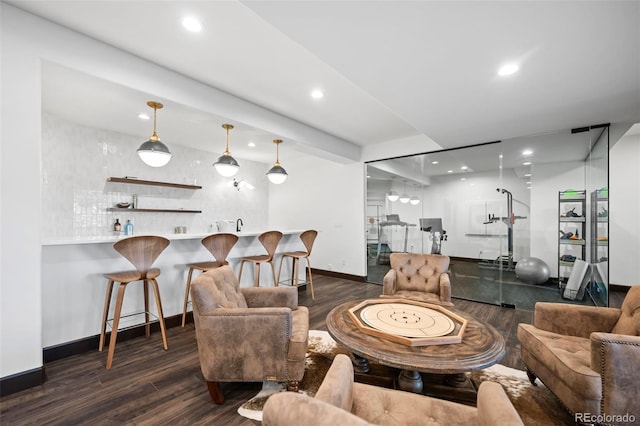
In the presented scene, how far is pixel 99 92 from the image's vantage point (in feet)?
10.1

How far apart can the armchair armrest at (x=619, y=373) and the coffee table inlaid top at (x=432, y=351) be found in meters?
0.48

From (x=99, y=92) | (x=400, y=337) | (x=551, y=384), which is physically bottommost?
(x=551, y=384)

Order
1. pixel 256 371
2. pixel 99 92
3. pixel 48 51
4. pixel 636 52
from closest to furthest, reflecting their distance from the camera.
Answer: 1. pixel 256 371
2. pixel 636 52
3. pixel 48 51
4. pixel 99 92

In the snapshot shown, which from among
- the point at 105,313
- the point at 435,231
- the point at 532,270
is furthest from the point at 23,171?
the point at 532,270

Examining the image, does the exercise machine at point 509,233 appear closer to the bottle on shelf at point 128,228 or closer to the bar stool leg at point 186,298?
the bar stool leg at point 186,298

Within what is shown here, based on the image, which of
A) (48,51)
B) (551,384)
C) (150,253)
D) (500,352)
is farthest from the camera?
(150,253)

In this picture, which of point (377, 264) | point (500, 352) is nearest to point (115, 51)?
point (500, 352)

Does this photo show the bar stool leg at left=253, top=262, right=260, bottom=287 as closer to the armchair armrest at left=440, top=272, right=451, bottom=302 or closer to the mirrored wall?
the armchair armrest at left=440, top=272, right=451, bottom=302

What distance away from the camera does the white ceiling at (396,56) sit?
1652mm

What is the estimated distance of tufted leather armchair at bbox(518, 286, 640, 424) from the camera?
1455mm

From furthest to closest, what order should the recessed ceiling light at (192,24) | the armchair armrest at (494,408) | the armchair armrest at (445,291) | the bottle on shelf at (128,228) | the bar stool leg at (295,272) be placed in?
the bottle on shelf at (128,228) < the bar stool leg at (295,272) < the armchair armrest at (445,291) < the recessed ceiling light at (192,24) < the armchair armrest at (494,408)

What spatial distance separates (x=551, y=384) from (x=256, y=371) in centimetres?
194

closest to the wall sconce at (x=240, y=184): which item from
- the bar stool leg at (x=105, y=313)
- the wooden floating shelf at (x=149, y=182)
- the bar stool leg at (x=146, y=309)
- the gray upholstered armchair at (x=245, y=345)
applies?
the wooden floating shelf at (x=149, y=182)

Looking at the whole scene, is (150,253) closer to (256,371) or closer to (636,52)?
(256,371)
